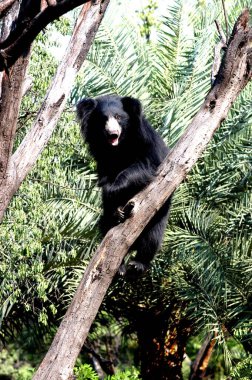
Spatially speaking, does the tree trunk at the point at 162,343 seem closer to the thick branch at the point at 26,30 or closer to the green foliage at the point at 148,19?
the green foliage at the point at 148,19

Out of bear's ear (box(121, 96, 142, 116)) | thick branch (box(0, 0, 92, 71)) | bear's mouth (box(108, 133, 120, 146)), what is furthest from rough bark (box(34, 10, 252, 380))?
bear's ear (box(121, 96, 142, 116))

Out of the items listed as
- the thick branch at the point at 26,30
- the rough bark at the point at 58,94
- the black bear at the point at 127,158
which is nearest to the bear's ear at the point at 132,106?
the black bear at the point at 127,158

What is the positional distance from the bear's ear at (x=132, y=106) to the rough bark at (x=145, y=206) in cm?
177

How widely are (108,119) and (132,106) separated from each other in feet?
0.83

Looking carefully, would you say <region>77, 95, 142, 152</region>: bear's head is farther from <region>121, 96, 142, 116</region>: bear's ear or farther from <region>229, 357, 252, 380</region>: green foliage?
<region>229, 357, 252, 380</region>: green foliage

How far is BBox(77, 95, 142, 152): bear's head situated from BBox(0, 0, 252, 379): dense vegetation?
173 cm

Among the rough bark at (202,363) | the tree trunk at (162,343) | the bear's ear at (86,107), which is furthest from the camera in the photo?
the rough bark at (202,363)

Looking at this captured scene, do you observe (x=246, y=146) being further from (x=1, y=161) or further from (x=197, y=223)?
(x=1, y=161)

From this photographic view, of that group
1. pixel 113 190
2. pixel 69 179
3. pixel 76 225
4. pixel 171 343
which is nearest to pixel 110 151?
pixel 113 190

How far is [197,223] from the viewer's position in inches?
440

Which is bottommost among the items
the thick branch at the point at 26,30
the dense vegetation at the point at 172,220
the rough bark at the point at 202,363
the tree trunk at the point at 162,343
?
the rough bark at the point at 202,363

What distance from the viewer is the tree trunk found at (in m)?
12.4

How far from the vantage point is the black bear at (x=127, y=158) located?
6754 mm

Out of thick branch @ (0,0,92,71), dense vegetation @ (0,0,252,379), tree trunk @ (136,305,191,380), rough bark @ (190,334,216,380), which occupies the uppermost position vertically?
thick branch @ (0,0,92,71)
